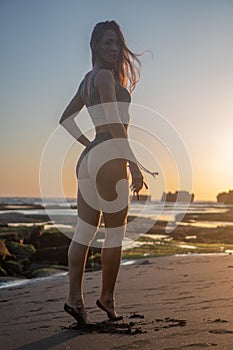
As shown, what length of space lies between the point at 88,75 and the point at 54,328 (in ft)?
6.09

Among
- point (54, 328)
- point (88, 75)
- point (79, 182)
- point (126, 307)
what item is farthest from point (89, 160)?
point (126, 307)

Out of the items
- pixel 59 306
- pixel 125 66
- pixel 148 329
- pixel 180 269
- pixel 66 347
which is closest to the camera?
pixel 66 347

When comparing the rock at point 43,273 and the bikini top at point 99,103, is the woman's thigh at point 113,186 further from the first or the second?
the rock at point 43,273

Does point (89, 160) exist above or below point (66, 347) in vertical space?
above

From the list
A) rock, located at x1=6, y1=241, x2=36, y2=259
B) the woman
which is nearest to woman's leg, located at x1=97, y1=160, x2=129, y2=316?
the woman

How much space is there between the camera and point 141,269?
8156mm

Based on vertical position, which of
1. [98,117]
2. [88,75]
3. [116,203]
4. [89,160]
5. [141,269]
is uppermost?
[88,75]

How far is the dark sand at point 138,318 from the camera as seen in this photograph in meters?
2.97

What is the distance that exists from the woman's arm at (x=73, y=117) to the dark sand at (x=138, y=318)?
56.1 inches

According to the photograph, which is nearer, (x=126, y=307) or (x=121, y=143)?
(x=121, y=143)

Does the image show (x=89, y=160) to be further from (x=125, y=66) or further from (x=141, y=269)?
(x=141, y=269)

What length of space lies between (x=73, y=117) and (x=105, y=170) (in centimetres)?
71

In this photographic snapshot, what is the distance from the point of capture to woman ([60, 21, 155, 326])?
353cm

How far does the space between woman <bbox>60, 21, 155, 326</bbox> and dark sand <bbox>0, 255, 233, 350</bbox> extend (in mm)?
326
